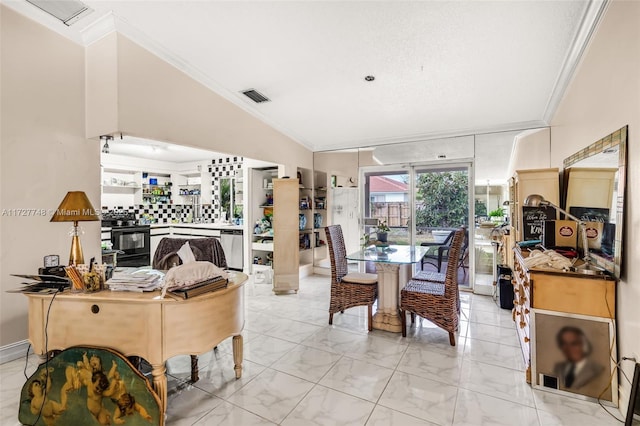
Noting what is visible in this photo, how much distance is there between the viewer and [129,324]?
164 cm

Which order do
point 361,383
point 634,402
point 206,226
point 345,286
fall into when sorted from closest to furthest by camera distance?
point 634,402 → point 361,383 → point 345,286 → point 206,226

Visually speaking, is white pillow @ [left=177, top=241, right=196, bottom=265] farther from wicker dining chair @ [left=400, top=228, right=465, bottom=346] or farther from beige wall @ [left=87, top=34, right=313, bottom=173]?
wicker dining chair @ [left=400, top=228, right=465, bottom=346]

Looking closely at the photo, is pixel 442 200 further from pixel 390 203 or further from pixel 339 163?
pixel 339 163

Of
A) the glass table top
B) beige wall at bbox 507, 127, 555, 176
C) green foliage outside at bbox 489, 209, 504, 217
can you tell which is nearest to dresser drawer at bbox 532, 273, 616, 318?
the glass table top

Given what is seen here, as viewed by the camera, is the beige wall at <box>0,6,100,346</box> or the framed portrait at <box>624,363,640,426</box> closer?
the framed portrait at <box>624,363,640,426</box>

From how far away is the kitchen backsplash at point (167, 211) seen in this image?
21.2 ft

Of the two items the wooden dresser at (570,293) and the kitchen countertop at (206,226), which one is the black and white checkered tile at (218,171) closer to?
the kitchen countertop at (206,226)

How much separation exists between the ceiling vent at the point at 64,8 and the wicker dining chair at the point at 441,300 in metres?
3.70

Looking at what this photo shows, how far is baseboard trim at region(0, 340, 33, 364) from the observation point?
2453mm

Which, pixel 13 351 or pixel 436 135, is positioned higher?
pixel 436 135

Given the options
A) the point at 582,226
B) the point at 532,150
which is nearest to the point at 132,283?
the point at 582,226

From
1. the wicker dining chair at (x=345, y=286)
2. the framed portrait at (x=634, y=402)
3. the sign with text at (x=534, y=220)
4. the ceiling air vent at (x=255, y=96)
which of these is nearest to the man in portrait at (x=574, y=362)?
the framed portrait at (x=634, y=402)

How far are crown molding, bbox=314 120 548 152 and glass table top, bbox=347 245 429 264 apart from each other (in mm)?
1971

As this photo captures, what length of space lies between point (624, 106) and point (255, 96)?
332cm
